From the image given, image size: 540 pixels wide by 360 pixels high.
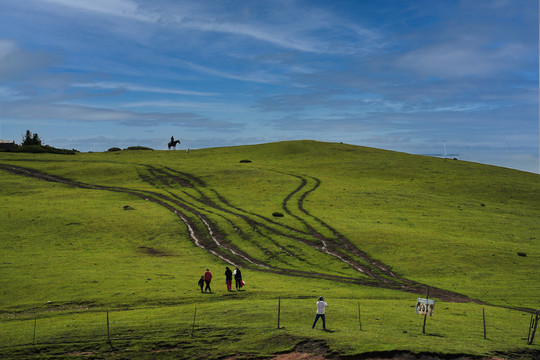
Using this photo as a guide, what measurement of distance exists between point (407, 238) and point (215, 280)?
29644mm

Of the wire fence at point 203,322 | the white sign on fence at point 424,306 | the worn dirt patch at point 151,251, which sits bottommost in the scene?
the wire fence at point 203,322

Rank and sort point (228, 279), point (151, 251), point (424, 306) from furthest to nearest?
point (151, 251), point (228, 279), point (424, 306)

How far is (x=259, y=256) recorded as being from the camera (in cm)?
5819

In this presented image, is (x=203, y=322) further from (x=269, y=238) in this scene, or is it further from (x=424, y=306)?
(x=269, y=238)

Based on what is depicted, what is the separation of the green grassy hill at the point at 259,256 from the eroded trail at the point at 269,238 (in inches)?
13.1

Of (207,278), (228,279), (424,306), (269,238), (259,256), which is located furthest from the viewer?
(269,238)

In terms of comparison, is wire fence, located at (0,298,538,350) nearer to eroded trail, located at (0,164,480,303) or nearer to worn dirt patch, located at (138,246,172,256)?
eroded trail, located at (0,164,480,303)

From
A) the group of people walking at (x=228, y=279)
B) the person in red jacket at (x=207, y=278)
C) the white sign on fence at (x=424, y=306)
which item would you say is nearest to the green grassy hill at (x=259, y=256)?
the group of people walking at (x=228, y=279)

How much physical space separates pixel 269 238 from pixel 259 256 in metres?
6.33

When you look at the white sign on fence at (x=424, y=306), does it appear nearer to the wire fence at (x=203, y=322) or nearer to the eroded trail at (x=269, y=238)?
the wire fence at (x=203, y=322)

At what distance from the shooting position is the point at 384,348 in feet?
88.5

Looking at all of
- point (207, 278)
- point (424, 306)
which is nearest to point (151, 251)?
point (207, 278)

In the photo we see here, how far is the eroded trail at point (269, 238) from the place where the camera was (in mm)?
50812

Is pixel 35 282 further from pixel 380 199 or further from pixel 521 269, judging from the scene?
pixel 380 199
